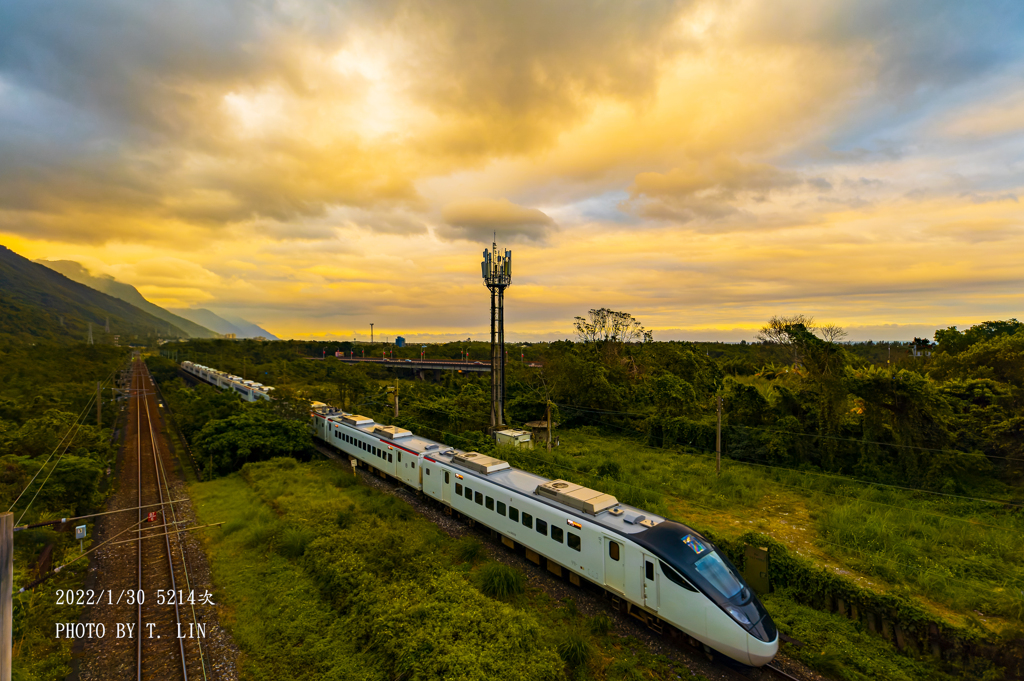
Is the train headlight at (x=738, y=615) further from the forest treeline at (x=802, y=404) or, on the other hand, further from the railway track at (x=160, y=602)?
the forest treeline at (x=802, y=404)

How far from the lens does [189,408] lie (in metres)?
35.0

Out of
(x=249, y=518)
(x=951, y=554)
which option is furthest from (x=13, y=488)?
(x=951, y=554)

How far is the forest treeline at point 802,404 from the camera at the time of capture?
2364cm

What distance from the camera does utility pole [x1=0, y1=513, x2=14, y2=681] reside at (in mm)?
5848

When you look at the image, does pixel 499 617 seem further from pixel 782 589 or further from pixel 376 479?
pixel 376 479

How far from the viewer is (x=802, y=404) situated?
3028cm

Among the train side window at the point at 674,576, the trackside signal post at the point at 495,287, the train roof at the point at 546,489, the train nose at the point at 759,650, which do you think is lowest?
the train nose at the point at 759,650

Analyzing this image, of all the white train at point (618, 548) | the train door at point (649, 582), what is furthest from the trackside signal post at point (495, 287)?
the train door at point (649, 582)

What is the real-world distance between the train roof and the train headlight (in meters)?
2.68

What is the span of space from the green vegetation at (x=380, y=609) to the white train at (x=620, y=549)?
1263mm

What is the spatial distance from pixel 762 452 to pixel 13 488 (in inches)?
1612

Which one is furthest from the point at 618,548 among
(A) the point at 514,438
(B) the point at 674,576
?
(A) the point at 514,438

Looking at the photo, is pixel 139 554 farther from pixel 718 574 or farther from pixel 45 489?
pixel 718 574

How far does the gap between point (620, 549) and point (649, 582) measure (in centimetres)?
106
